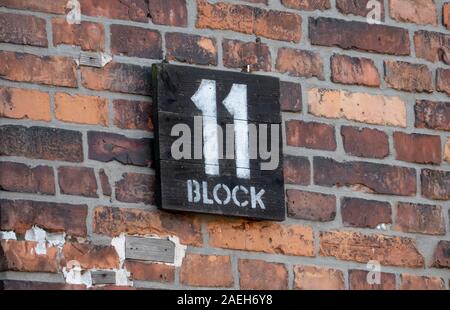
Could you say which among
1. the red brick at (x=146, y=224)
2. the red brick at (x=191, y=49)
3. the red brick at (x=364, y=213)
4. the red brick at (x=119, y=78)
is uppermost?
the red brick at (x=191, y=49)

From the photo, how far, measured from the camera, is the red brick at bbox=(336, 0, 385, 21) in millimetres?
3748

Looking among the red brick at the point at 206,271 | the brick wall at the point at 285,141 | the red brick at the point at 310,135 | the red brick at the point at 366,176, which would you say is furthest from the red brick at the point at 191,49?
the red brick at the point at 206,271

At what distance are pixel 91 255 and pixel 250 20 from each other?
73 centimetres

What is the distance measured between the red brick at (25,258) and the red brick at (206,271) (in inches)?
12.3

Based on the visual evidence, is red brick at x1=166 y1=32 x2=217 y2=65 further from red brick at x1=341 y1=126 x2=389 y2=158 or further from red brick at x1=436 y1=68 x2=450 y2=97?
red brick at x1=436 y1=68 x2=450 y2=97

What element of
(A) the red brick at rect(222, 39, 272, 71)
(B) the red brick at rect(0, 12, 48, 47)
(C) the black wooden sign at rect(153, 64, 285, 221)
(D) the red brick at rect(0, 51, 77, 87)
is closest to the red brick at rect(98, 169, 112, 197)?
(C) the black wooden sign at rect(153, 64, 285, 221)

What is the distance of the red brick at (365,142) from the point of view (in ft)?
12.0

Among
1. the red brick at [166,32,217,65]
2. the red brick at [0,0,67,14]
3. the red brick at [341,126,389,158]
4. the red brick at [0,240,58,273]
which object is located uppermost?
the red brick at [0,0,67,14]

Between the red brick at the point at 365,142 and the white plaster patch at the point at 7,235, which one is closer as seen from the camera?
the white plaster patch at the point at 7,235

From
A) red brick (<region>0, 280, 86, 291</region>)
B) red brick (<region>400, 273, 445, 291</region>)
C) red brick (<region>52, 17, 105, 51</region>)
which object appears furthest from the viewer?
red brick (<region>400, 273, 445, 291</region>)

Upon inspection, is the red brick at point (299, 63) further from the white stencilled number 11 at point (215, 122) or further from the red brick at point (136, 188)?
the red brick at point (136, 188)

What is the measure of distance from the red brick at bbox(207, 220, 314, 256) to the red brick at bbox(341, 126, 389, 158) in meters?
0.24

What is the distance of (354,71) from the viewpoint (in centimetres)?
371
